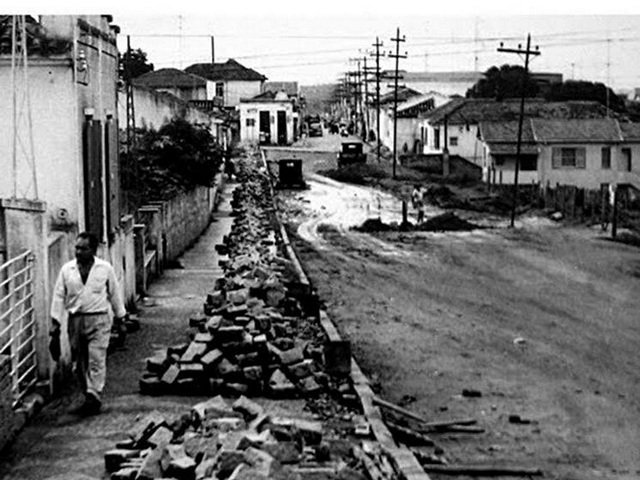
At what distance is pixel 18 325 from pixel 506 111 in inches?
2435

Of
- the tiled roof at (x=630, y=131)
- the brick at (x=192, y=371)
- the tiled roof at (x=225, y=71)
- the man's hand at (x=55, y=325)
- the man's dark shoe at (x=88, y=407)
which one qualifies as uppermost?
the tiled roof at (x=225, y=71)

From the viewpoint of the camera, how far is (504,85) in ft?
291

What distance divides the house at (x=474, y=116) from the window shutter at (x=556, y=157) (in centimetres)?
803

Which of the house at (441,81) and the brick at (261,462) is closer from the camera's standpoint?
the brick at (261,462)

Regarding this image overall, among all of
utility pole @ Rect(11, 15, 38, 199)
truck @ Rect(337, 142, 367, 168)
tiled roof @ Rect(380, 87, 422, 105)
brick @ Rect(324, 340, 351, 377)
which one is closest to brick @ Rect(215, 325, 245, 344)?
brick @ Rect(324, 340, 351, 377)

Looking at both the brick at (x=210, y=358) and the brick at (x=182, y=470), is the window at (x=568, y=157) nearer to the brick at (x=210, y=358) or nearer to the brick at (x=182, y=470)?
the brick at (x=210, y=358)

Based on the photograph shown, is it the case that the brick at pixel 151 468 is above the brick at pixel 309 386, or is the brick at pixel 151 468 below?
above

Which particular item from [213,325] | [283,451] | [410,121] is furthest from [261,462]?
[410,121]

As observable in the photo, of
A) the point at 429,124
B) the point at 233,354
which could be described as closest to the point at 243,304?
the point at 233,354

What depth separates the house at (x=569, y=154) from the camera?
5834cm

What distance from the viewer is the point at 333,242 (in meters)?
39.8

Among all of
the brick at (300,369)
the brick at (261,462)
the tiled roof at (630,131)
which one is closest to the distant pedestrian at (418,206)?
the tiled roof at (630,131)

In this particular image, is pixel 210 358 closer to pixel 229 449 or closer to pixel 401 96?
pixel 229 449

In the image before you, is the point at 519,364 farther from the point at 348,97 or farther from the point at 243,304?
the point at 348,97
